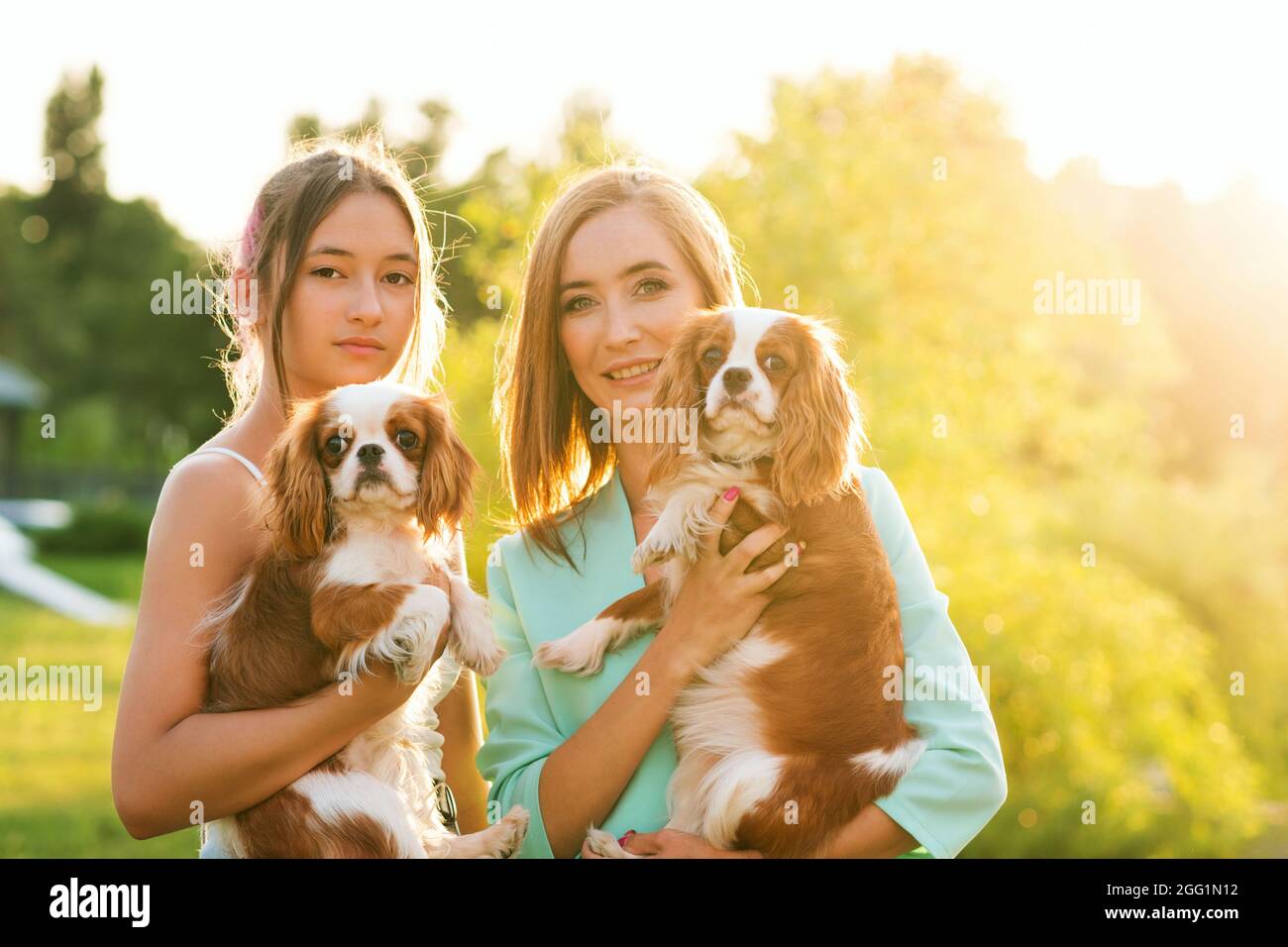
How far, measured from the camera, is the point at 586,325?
3.63 meters

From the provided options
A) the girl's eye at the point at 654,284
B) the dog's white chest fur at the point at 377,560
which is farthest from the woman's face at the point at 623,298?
the dog's white chest fur at the point at 377,560

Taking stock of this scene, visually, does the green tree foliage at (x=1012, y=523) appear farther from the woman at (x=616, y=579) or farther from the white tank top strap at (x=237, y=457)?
the white tank top strap at (x=237, y=457)

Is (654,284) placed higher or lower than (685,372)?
higher

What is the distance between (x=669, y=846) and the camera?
314 centimetres

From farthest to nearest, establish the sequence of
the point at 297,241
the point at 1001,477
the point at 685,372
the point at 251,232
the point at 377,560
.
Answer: the point at 1001,477, the point at 251,232, the point at 685,372, the point at 297,241, the point at 377,560

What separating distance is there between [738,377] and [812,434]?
0.26 m

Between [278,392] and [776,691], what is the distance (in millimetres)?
1612

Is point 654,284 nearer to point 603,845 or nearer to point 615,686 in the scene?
point 615,686

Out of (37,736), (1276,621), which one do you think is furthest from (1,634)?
(1276,621)

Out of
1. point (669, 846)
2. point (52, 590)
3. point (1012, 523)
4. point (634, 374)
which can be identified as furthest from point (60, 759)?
point (52, 590)

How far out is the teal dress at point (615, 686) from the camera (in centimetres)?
314

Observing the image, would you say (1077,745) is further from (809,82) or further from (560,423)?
(809,82)

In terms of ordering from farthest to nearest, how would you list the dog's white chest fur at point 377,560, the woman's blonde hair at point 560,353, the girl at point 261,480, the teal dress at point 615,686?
the woman's blonde hair at point 560,353 → the teal dress at point 615,686 → the dog's white chest fur at point 377,560 → the girl at point 261,480

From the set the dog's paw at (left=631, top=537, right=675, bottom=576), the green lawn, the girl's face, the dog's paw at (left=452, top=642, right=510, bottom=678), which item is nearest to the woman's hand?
the dog's paw at (left=452, top=642, right=510, bottom=678)
